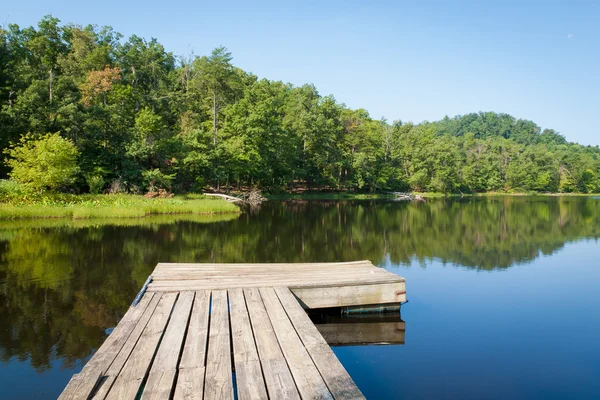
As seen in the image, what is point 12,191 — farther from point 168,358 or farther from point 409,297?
point 168,358

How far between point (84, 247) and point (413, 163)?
5950cm

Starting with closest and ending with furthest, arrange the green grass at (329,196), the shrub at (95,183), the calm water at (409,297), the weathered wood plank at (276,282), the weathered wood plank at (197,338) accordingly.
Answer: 1. the weathered wood plank at (197,338)
2. the calm water at (409,297)
3. the weathered wood plank at (276,282)
4. the shrub at (95,183)
5. the green grass at (329,196)

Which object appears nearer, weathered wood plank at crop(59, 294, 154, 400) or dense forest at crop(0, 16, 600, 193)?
weathered wood plank at crop(59, 294, 154, 400)

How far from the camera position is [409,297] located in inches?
372

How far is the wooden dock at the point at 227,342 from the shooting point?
11.5 ft

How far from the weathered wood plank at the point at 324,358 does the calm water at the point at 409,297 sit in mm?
1164

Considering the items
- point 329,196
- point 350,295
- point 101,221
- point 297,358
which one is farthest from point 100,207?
point 329,196

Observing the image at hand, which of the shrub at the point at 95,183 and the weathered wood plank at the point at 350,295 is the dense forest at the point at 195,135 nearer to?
the shrub at the point at 95,183

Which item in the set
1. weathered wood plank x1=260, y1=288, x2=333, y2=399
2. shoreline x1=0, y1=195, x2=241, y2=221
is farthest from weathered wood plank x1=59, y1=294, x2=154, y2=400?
shoreline x1=0, y1=195, x2=241, y2=221

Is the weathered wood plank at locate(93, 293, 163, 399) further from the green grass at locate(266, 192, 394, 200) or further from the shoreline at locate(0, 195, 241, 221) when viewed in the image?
the green grass at locate(266, 192, 394, 200)

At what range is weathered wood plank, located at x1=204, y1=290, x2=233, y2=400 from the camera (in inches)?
136

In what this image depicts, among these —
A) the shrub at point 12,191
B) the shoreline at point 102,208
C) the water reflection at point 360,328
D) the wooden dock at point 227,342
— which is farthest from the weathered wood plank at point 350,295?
the shrub at point 12,191

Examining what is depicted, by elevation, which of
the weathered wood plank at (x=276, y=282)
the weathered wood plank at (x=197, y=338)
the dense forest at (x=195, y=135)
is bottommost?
the weathered wood plank at (x=276, y=282)

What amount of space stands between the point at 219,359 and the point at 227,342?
1.45 ft
